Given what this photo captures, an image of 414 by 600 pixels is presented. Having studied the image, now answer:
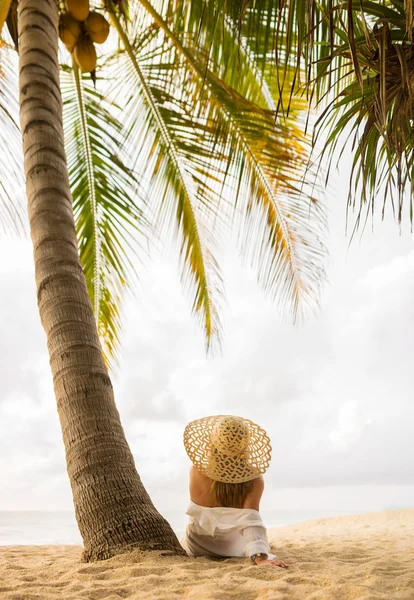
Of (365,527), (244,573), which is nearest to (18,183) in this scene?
(244,573)

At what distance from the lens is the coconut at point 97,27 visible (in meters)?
4.67

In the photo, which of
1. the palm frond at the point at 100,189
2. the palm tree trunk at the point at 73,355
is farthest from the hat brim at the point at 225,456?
the palm frond at the point at 100,189

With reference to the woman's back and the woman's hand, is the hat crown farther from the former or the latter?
the woman's hand

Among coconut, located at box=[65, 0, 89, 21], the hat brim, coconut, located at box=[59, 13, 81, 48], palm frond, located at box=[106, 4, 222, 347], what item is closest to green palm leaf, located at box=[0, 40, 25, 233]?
coconut, located at box=[59, 13, 81, 48]

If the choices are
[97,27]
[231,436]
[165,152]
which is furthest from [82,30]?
[231,436]

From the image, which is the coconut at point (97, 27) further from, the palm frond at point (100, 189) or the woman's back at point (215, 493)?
the woman's back at point (215, 493)

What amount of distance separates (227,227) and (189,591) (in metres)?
4.15

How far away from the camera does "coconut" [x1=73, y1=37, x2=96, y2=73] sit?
480 cm

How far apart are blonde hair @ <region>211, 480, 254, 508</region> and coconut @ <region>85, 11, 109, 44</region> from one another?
3548 mm

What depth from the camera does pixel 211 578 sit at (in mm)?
A: 2285

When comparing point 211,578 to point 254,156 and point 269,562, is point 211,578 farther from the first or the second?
point 254,156

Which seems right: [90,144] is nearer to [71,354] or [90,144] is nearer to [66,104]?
[66,104]

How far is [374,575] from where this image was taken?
2359mm

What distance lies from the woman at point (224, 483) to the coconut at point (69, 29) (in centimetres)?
334
